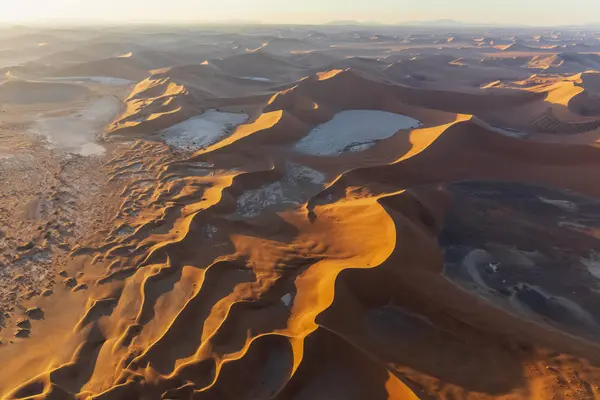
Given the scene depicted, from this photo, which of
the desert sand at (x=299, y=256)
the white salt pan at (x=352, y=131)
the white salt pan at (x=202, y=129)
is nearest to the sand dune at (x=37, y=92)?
the desert sand at (x=299, y=256)

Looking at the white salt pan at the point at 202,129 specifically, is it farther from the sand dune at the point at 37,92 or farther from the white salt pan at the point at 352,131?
the sand dune at the point at 37,92

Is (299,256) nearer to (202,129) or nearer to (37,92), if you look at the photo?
(202,129)

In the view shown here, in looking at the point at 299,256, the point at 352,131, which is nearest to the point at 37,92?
the point at 352,131

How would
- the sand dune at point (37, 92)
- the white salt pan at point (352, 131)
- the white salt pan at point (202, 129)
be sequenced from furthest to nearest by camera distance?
the sand dune at point (37, 92) < the white salt pan at point (202, 129) < the white salt pan at point (352, 131)

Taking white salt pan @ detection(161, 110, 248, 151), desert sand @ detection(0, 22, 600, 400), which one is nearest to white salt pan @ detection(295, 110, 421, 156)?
desert sand @ detection(0, 22, 600, 400)

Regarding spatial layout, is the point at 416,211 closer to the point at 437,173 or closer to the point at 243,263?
the point at 437,173

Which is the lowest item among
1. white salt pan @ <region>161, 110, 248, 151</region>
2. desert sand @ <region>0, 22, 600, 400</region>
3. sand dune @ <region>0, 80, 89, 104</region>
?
desert sand @ <region>0, 22, 600, 400</region>

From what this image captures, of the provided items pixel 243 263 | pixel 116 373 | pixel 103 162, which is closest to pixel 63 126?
pixel 103 162

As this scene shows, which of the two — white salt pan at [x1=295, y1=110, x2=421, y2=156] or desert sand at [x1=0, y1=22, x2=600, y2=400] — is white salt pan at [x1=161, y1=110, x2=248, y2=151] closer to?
desert sand at [x1=0, y1=22, x2=600, y2=400]
